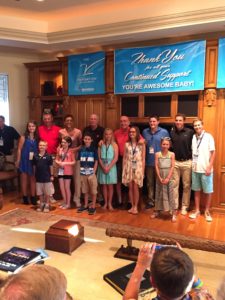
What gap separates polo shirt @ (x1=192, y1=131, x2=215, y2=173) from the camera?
13.1ft

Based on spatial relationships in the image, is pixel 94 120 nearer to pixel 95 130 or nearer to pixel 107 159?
pixel 95 130

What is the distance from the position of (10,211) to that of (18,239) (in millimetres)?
2300

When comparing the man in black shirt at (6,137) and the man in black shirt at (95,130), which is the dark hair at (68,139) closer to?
the man in black shirt at (95,130)

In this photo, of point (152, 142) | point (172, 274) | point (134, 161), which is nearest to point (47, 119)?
point (134, 161)

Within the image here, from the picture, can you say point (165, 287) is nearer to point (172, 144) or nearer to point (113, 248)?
point (113, 248)

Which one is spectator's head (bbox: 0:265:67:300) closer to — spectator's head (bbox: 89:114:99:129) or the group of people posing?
the group of people posing

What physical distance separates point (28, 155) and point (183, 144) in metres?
2.34

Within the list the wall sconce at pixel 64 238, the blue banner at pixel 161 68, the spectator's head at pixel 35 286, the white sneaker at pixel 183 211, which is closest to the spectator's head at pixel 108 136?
the blue banner at pixel 161 68

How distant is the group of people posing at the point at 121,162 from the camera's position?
13.2ft

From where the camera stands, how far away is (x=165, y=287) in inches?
40.4

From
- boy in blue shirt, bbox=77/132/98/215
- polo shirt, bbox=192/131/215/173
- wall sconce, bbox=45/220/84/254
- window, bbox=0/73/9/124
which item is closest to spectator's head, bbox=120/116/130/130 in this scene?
boy in blue shirt, bbox=77/132/98/215

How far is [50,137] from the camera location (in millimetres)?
4723

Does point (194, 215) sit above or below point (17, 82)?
below

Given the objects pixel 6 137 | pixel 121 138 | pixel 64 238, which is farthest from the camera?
pixel 6 137
